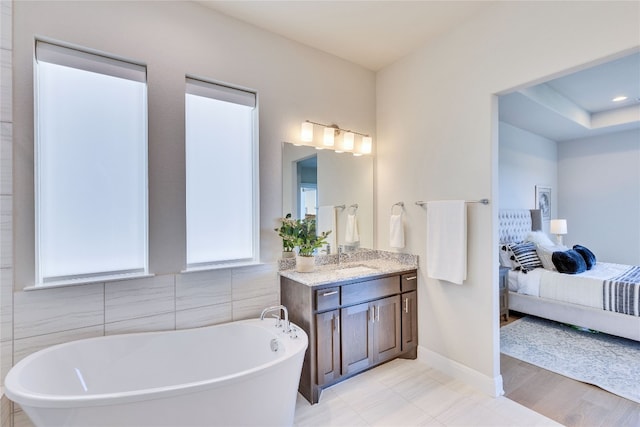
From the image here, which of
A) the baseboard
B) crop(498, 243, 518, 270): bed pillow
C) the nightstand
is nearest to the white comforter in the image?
crop(498, 243, 518, 270): bed pillow

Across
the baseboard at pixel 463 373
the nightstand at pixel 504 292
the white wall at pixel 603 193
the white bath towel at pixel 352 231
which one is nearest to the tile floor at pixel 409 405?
the baseboard at pixel 463 373

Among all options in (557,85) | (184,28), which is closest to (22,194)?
(184,28)

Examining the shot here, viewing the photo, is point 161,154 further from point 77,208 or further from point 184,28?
point 184,28

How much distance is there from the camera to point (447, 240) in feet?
7.95

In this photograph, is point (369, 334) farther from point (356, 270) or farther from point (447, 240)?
point (447, 240)

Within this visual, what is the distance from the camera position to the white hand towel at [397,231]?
2836 millimetres

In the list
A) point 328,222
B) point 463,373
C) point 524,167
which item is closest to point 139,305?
point 328,222

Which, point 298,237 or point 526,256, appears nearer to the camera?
point 298,237

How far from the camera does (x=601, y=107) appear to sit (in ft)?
14.3

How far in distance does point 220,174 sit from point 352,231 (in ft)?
4.51

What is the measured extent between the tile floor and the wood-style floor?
141 millimetres

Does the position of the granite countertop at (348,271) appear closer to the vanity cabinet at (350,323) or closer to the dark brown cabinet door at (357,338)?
the vanity cabinet at (350,323)

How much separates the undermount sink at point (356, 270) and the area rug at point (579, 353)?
162 cm

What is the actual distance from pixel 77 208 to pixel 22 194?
0.85 ft
